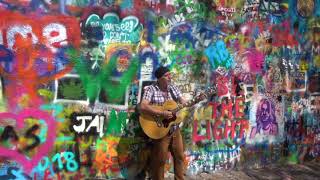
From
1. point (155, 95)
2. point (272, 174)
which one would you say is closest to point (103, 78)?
point (155, 95)

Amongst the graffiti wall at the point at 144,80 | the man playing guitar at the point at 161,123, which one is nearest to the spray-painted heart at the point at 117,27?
the graffiti wall at the point at 144,80

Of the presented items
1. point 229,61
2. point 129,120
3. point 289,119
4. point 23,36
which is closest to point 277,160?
point 289,119

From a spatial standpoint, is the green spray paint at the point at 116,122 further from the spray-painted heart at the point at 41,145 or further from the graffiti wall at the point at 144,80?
the spray-painted heart at the point at 41,145

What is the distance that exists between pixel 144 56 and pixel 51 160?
192 centimetres

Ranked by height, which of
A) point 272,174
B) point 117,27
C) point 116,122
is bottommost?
point 272,174

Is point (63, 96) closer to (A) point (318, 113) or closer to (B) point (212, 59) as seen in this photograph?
(B) point (212, 59)

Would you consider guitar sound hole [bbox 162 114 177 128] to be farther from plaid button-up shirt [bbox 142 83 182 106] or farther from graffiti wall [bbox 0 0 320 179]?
graffiti wall [bbox 0 0 320 179]

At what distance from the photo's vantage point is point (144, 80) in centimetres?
680

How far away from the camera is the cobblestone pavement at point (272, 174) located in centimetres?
750

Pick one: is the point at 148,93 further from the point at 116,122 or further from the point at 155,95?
the point at 116,122

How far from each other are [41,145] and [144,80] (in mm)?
1699

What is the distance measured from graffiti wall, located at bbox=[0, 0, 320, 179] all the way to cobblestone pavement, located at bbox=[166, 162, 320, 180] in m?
0.13

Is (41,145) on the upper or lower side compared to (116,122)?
lower

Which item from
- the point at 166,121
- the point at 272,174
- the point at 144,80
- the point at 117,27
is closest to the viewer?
the point at 166,121
